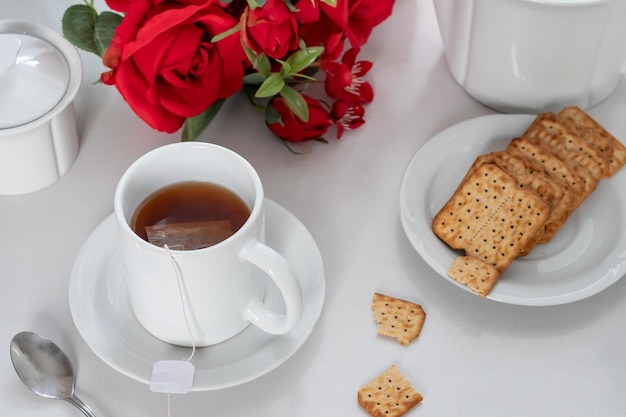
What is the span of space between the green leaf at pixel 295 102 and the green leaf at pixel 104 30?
0.19 m

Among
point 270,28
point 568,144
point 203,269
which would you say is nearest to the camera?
point 203,269

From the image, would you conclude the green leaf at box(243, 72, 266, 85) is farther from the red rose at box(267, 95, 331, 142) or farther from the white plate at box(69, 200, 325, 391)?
the white plate at box(69, 200, 325, 391)

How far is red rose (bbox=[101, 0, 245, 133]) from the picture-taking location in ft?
2.44

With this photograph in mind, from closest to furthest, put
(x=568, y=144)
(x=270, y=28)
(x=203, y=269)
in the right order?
1. (x=203, y=269)
2. (x=270, y=28)
3. (x=568, y=144)

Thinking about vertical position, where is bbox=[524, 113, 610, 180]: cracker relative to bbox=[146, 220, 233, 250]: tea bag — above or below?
above

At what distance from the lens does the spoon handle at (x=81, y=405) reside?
69 centimetres

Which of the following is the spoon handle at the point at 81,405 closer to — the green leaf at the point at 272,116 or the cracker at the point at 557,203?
the green leaf at the point at 272,116

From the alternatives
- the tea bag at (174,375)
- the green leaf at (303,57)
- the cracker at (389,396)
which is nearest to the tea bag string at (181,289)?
the tea bag at (174,375)

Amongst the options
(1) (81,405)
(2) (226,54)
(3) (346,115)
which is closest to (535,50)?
(3) (346,115)

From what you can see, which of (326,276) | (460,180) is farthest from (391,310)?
(460,180)

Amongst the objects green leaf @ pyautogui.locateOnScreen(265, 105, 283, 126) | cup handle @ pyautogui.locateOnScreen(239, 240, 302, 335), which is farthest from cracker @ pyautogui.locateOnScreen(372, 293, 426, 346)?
green leaf @ pyautogui.locateOnScreen(265, 105, 283, 126)

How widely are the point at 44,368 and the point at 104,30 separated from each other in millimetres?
356

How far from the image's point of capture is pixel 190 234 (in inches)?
27.1

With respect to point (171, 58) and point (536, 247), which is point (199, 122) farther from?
point (536, 247)
